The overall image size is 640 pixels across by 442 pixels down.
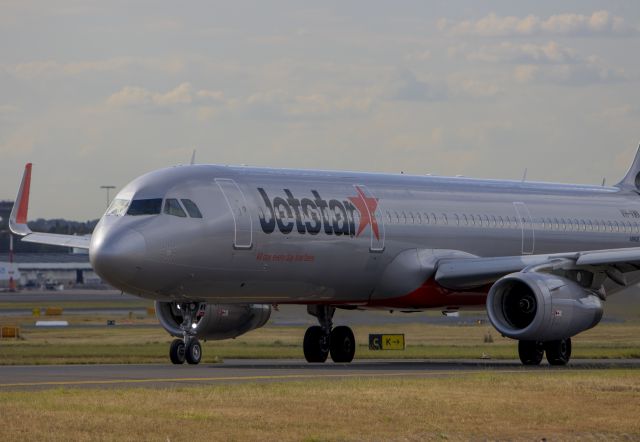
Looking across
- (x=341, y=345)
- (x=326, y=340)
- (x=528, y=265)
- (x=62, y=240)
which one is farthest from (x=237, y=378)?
(x=62, y=240)

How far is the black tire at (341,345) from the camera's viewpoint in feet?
123

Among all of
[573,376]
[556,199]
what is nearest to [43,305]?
[556,199]

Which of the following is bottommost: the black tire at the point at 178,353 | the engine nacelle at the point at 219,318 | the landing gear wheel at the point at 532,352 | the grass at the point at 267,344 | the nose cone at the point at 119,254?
the grass at the point at 267,344

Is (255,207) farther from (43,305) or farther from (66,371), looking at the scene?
(43,305)

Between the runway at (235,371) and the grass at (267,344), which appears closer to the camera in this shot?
the runway at (235,371)

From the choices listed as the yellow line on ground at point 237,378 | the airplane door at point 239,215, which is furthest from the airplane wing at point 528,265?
the airplane door at point 239,215

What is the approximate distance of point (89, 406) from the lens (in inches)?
826

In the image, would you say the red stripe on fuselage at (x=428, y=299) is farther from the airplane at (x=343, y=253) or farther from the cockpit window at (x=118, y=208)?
the cockpit window at (x=118, y=208)

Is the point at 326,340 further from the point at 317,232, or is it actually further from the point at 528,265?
the point at 528,265

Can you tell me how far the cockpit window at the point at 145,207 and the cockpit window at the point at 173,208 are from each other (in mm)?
146

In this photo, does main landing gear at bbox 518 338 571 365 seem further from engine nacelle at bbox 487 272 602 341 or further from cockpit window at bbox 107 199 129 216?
cockpit window at bbox 107 199 129 216

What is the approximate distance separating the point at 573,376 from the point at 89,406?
10574 mm

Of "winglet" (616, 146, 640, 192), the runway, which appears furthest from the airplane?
"winglet" (616, 146, 640, 192)

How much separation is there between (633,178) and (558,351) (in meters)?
11.6
